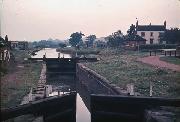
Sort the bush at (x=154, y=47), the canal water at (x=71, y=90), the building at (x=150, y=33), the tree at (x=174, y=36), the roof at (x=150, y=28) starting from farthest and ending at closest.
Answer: the roof at (x=150, y=28), the building at (x=150, y=33), the tree at (x=174, y=36), the bush at (x=154, y=47), the canal water at (x=71, y=90)

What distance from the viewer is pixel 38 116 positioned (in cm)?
1343

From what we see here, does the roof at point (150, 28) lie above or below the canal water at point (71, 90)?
above

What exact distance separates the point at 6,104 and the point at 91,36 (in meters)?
119

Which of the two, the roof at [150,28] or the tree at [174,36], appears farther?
the roof at [150,28]

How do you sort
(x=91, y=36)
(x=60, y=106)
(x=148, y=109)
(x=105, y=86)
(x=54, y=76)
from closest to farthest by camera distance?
(x=148, y=109) < (x=60, y=106) < (x=105, y=86) < (x=54, y=76) < (x=91, y=36)

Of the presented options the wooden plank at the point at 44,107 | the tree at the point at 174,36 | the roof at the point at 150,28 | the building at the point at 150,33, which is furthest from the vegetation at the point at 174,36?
the wooden plank at the point at 44,107

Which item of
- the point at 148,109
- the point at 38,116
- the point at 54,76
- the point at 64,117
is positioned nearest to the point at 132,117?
the point at 148,109

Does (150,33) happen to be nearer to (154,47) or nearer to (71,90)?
(154,47)

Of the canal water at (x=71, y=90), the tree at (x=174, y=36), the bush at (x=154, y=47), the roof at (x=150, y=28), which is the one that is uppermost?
the roof at (x=150, y=28)

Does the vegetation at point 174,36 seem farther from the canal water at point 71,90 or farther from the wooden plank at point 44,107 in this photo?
the wooden plank at point 44,107

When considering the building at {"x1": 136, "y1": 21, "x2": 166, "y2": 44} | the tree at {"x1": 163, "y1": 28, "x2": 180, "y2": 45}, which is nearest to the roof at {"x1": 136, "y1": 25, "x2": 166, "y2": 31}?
the building at {"x1": 136, "y1": 21, "x2": 166, "y2": 44}

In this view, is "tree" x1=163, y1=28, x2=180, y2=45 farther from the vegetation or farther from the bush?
the bush

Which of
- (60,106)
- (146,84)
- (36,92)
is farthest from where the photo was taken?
(146,84)

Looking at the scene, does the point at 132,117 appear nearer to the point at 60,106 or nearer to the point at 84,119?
the point at 60,106
